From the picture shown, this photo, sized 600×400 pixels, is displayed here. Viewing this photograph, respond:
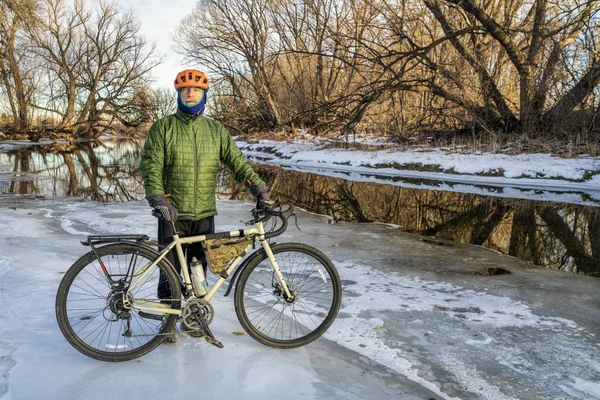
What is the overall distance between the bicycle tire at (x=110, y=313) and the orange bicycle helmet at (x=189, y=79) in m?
1.09

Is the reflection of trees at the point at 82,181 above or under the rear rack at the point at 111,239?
Answer: under

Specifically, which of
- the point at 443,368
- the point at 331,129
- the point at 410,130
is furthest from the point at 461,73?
the point at 443,368

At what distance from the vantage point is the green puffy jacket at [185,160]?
2979 millimetres

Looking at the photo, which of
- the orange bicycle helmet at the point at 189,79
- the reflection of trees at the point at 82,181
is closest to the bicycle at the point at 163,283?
the orange bicycle helmet at the point at 189,79

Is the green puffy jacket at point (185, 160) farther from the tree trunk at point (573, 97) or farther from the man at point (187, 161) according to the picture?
the tree trunk at point (573, 97)

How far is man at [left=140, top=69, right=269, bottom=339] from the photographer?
9.78ft

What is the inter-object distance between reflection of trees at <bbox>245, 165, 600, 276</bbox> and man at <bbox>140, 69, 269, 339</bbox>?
4.63 meters

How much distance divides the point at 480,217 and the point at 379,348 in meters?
6.25

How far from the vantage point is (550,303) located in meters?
4.28

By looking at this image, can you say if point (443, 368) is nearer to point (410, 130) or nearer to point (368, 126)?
point (410, 130)

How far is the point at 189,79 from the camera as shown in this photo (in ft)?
9.77

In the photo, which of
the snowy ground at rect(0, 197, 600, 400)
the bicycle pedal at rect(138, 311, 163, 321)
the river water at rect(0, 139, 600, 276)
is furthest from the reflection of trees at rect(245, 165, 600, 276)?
the bicycle pedal at rect(138, 311, 163, 321)

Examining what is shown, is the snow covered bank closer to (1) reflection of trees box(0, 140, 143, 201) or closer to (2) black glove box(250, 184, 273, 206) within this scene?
(1) reflection of trees box(0, 140, 143, 201)

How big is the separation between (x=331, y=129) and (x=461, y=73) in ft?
32.0
